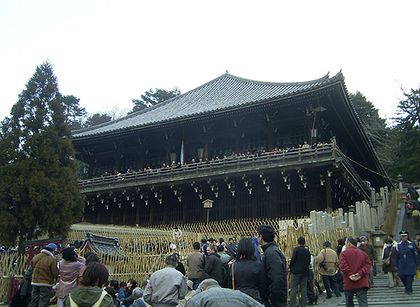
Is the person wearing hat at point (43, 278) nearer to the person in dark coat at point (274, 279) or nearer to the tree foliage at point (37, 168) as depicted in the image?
the person in dark coat at point (274, 279)

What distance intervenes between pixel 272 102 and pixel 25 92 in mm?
12466

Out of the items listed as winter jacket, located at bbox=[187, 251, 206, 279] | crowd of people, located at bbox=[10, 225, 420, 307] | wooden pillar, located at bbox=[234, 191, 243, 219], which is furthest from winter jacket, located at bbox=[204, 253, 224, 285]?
wooden pillar, located at bbox=[234, 191, 243, 219]

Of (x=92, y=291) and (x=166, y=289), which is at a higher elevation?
(x=92, y=291)

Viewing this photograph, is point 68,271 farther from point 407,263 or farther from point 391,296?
point 407,263

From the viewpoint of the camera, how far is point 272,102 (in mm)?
26203

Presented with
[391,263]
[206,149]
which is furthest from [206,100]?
[391,263]

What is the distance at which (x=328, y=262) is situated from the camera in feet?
38.9

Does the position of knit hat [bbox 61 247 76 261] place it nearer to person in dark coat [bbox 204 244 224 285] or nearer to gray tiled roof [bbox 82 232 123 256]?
person in dark coat [bbox 204 244 224 285]

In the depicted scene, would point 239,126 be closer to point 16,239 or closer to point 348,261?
point 16,239

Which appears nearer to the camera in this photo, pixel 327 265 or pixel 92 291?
pixel 92 291

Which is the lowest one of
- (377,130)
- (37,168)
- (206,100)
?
(37,168)

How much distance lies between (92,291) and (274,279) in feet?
8.20

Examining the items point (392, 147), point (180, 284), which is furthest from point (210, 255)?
point (392, 147)

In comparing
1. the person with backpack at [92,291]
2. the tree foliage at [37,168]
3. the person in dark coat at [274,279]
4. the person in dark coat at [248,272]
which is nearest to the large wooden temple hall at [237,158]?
the tree foliage at [37,168]
